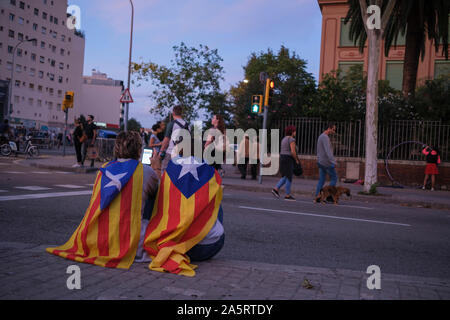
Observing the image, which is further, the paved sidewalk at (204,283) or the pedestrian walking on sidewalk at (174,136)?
the pedestrian walking on sidewalk at (174,136)

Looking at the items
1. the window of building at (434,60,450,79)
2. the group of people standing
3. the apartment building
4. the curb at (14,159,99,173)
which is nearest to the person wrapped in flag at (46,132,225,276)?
the curb at (14,159,99,173)

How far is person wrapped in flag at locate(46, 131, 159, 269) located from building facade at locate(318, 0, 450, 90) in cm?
2898

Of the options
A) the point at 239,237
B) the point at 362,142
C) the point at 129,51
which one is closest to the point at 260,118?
the point at 362,142

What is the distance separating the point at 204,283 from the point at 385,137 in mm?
15607

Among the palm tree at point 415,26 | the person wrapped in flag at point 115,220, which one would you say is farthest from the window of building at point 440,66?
the person wrapped in flag at point 115,220

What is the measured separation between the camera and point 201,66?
29.2m

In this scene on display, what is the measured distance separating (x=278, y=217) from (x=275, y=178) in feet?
33.5

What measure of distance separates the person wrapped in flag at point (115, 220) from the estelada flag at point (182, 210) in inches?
5.9

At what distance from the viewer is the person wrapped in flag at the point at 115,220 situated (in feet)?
12.6

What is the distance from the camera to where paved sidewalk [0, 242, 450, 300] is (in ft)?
10.2

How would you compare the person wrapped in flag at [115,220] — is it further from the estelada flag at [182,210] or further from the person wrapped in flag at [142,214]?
the estelada flag at [182,210]

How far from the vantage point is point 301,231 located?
6.53 m

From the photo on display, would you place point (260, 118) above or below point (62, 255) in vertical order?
above
